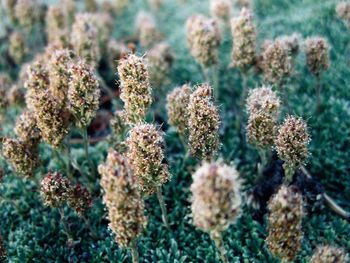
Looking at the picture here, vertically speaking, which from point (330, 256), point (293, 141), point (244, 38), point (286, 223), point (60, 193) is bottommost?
point (330, 256)

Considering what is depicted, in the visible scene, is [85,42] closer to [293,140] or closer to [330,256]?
[293,140]

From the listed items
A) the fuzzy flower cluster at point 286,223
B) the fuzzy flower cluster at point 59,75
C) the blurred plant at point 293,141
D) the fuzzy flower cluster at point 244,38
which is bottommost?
the fuzzy flower cluster at point 286,223

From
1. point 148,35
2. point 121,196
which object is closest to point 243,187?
point 121,196

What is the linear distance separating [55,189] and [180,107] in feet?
3.00

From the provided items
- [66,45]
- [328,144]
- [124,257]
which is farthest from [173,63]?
[124,257]

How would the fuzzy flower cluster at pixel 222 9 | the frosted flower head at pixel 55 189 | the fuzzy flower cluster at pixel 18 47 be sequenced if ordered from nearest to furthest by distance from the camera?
the frosted flower head at pixel 55 189 → the fuzzy flower cluster at pixel 222 9 → the fuzzy flower cluster at pixel 18 47

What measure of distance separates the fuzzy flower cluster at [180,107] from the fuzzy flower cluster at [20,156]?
0.92m

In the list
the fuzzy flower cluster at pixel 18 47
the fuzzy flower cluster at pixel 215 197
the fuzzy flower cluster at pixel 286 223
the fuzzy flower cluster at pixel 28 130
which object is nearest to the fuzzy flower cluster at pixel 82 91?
the fuzzy flower cluster at pixel 28 130

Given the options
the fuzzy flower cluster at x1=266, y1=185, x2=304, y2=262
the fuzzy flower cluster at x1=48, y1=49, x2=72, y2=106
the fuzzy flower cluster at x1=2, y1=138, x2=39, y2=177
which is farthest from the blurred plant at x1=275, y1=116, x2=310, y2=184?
the fuzzy flower cluster at x1=2, y1=138, x2=39, y2=177

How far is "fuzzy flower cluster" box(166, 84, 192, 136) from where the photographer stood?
2.91 metres

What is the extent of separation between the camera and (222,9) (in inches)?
169

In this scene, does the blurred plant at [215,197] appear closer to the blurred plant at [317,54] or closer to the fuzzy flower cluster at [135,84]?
the fuzzy flower cluster at [135,84]

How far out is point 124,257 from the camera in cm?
289

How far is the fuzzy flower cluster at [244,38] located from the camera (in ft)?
10.8
